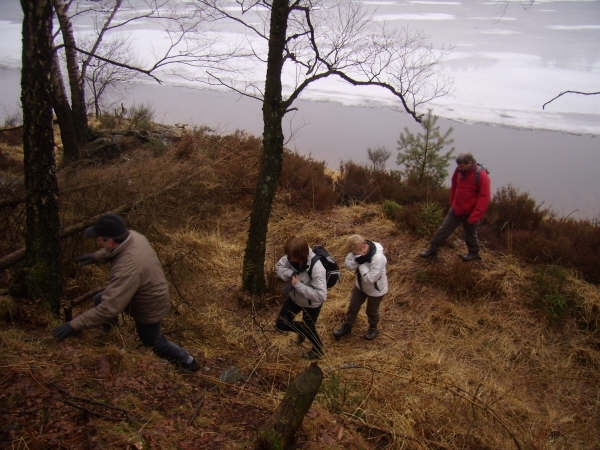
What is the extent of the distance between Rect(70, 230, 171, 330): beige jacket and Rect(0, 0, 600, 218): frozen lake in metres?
8.91

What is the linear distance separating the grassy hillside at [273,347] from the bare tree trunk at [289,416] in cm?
26

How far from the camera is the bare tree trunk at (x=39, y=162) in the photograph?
364 cm

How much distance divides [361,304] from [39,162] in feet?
12.1

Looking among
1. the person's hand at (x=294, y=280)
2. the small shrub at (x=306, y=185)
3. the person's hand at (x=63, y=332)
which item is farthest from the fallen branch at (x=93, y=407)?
the small shrub at (x=306, y=185)

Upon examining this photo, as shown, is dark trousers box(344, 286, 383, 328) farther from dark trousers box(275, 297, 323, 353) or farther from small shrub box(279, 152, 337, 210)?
small shrub box(279, 152, 337, 210)

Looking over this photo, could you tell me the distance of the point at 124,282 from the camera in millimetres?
3412

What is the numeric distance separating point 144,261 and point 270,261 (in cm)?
404

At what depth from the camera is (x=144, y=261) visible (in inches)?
139

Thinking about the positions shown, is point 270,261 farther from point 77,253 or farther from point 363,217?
point 77,253

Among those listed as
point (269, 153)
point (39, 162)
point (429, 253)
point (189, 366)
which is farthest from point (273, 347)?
point (429, 253)

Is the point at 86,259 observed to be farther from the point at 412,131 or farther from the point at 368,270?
the point at 412,131

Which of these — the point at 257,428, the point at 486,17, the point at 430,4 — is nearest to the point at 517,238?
the point at 257,428

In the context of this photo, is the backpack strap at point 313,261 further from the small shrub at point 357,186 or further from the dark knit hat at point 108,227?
the small shrub at point 357,186

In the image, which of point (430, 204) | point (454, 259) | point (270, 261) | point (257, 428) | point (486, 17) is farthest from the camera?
point (486, 17)
